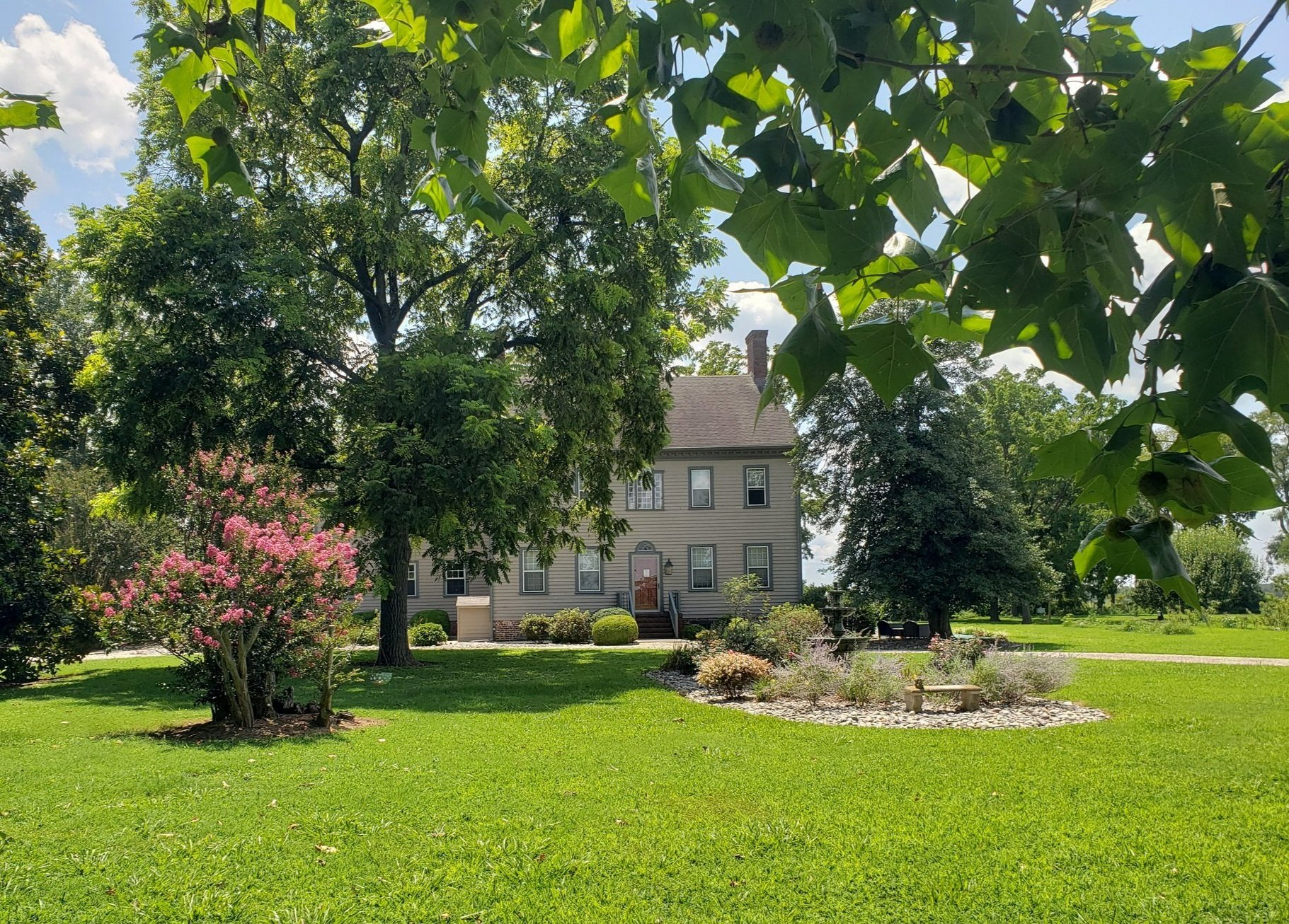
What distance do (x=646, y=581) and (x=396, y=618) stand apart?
→ 40.2 ft

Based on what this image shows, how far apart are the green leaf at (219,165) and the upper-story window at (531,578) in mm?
29983

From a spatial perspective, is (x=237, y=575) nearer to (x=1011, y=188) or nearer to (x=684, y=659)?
(x=684, y=659)

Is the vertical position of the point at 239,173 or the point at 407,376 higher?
the point at 407,376

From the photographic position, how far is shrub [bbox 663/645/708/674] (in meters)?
18.3

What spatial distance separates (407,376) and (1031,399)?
34.5 meters

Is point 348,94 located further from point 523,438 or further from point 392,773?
point 392,773

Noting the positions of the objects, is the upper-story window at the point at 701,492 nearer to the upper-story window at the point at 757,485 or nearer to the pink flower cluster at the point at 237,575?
the upper-story window at the point at 757,485

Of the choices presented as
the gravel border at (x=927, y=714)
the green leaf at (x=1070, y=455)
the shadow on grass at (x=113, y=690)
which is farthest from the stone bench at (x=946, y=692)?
the green leaf at (x=1070, y=455)

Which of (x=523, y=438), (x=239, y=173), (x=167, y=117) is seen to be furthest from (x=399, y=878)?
(x=167, y=117)

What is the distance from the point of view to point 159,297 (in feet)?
57.5

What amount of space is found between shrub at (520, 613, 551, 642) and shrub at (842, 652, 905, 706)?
17.4 m

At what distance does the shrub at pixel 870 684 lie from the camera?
44.0 feet

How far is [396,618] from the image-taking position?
21.2 meters

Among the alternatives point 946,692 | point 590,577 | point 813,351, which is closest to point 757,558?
point 590,577
